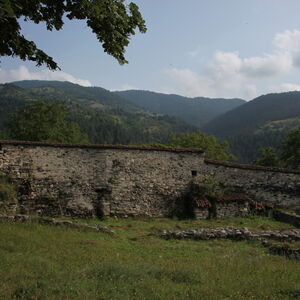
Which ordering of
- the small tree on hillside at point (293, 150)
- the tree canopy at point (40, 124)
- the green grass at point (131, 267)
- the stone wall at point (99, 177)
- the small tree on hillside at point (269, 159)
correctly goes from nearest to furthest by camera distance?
the green grass at point (131, 267) → the stone wall at point (99, 177) → the tree canopy at point (40, 124) → the small tree on hillside at point (293, 150) → the small tree on hillside at point (269, 159)

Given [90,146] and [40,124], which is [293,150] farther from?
[40,124]

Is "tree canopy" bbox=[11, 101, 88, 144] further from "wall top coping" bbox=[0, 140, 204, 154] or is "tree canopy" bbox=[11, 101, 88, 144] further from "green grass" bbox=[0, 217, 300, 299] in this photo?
"green grass" bbox=[0, 217, 300, 299]

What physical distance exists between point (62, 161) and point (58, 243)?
6.38 metres

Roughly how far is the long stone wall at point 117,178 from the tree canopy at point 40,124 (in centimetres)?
2418

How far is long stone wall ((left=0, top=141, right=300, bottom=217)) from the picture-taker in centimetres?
1424

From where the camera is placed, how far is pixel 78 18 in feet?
20.5

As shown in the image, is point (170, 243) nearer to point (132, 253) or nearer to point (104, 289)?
point (132, 253)

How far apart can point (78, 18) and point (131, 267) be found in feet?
17.8

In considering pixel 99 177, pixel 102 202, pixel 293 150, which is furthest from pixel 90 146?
pixel 293 150

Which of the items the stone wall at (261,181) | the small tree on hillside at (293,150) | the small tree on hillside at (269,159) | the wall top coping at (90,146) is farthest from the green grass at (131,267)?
the small tree on hillside at (269,159)

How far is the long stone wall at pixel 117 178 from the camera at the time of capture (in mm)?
14242

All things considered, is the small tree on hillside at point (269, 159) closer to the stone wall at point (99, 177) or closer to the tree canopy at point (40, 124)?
the tree canopy at point (40, 124)

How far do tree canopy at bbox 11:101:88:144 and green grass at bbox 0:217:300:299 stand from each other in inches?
1158

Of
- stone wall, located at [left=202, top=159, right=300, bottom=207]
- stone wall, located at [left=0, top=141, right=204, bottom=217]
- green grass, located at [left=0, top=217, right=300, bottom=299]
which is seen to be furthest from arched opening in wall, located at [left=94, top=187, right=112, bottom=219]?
stone wall, located at [left=202, top=159, right=300, bottom=207]
